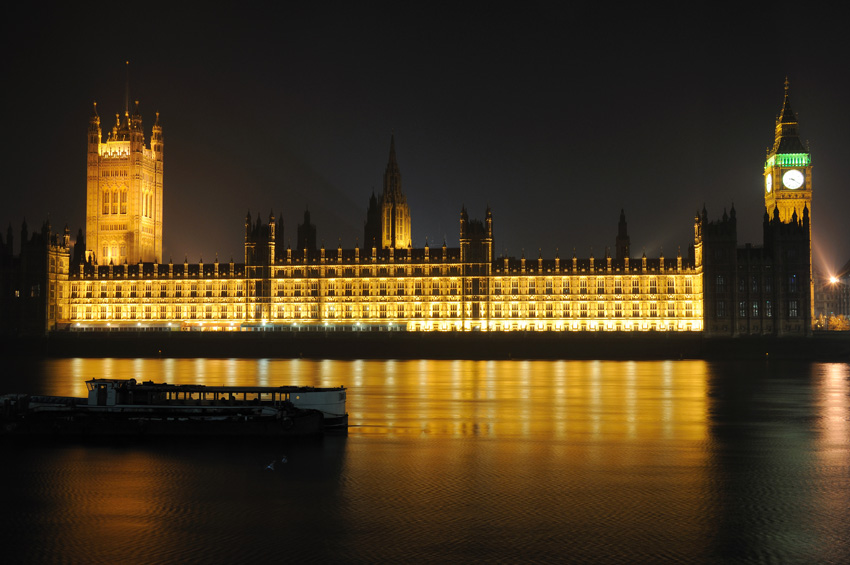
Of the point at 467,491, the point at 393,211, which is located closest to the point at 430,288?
the point at 393,211

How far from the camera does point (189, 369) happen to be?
303 ft

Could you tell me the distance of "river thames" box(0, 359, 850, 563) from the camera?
24.7 m

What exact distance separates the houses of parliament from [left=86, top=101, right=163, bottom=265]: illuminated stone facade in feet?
33.8

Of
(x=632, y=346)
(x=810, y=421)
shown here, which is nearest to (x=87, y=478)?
(x=810, y=421)

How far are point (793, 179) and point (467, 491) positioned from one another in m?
153

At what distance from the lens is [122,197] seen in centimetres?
16975

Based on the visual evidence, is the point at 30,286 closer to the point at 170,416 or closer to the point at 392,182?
the point at 392,182

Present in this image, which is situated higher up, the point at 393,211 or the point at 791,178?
the point at 791,178

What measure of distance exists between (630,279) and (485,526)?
385 ft

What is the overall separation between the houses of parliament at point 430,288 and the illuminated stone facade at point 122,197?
406 inches

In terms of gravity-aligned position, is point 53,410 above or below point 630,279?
below

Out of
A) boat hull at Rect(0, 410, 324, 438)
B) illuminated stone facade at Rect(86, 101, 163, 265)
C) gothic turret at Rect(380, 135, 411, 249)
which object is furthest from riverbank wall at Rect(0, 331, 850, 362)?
boat hull at Rect(0, 410, 324, 438)

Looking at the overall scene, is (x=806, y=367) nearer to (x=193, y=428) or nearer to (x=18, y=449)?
(x=193, y=428)

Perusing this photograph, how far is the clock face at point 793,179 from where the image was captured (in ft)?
546
